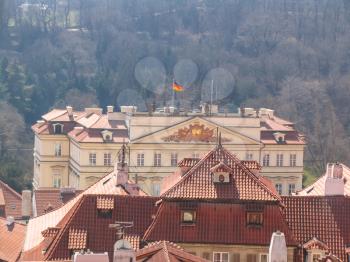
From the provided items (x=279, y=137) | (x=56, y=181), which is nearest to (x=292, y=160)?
(x=279, y=137)

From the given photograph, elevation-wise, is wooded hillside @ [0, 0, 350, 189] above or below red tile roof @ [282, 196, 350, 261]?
above

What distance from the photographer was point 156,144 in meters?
76.2

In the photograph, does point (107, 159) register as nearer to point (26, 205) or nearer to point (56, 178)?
point (56, 178)

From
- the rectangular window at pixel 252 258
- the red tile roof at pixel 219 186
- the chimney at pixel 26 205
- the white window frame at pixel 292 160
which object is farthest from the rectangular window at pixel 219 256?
the white window frame at pixel 292 160

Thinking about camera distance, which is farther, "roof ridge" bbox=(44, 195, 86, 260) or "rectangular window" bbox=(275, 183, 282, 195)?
"rectangular window" bbox=(275, 183, 282, 195)

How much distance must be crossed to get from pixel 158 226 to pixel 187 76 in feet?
319

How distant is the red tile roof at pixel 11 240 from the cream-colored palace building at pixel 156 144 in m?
27.5

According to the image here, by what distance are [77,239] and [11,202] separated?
92.9 ft

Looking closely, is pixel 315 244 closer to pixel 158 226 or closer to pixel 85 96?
pixel 158 226

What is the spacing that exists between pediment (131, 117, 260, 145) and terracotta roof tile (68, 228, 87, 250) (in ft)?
135

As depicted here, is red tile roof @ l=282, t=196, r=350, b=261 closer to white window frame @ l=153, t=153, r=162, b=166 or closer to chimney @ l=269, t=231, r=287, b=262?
chimney @ l=269, t=231, r=287, b=262

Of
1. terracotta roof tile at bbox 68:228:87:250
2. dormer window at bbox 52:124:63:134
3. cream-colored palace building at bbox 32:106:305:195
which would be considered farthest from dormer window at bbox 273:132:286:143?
terracotta roof tile at bbox 68:228:87:250

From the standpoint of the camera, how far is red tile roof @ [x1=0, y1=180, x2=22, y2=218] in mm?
60513

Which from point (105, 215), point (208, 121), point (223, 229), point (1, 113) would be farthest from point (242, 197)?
point (1, 113)
